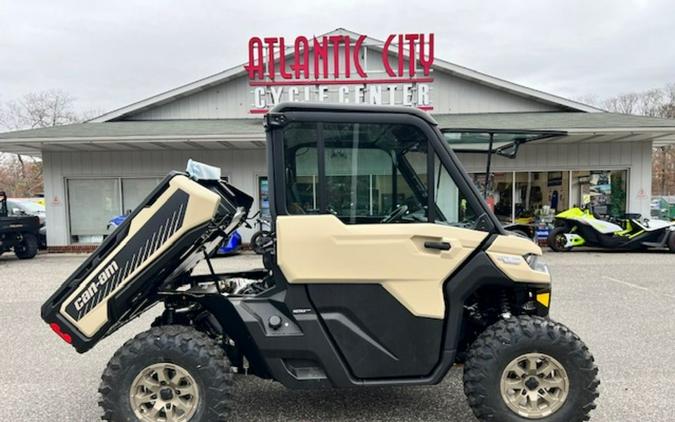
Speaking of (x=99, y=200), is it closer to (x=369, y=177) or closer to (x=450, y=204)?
(x=369, y=177)

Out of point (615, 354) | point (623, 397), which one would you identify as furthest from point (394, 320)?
point (615, 354)

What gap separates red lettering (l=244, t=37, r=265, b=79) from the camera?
43.8 feet

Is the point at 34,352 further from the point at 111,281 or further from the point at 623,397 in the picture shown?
the point at 623,397

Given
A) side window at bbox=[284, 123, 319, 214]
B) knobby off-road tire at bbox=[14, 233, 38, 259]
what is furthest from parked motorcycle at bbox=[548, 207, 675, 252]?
knobby off-road tire at bbox=[14, 233, 38, 259]

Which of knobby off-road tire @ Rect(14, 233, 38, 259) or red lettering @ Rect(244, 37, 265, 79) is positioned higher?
red lettering @ Rect(244, 37, 265, 79)

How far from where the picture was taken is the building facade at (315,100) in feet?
40.4

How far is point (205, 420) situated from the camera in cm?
274

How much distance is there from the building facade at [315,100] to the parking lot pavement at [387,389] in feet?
19.4

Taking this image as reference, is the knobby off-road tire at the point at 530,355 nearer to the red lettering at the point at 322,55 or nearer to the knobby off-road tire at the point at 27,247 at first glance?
the red lettering at the point at 322,55

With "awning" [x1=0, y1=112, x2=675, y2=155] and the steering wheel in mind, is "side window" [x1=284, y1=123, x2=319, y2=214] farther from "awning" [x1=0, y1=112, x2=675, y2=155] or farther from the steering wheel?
"awning" [x1=0, y1=112, x2=675, y2=155]

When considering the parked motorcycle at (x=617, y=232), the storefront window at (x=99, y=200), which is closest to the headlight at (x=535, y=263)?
the parked motorcycle at (x=617, y=232)

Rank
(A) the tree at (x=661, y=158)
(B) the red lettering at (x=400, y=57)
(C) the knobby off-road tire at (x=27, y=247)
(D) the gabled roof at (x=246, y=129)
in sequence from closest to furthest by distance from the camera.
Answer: (D) the gabled roof at (x=246, y=129) → (C) the knobby off-road tire at (x=27, y=247) → (B) the red lettering at (x=400, y=57) → (A) the tree at (x=661, y=158)

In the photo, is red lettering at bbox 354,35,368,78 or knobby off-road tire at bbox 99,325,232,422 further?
red lettering at bbox 354,35,368,78

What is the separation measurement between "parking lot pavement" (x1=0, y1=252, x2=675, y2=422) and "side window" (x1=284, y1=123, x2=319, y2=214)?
165 cm
